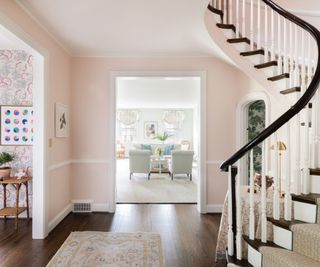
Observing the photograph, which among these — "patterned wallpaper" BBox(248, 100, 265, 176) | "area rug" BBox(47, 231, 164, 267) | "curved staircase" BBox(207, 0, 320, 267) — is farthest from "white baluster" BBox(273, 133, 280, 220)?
"patterned wallpaper" BBox(248, 100, 265, 176)

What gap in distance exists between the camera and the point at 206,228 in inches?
138

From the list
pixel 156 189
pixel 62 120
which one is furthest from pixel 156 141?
pixel 62 120

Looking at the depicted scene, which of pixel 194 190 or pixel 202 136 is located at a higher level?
pixel 202 136

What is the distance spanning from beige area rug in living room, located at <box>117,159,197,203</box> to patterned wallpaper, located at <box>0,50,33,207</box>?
1906mm

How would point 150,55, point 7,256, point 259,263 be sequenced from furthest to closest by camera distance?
point 150,55 → point 7,256 → point 259,263

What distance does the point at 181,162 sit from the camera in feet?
23.3

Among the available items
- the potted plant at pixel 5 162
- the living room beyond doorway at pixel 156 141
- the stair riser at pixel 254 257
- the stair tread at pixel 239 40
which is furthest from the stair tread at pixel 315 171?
the potted plant at pixel 5 162

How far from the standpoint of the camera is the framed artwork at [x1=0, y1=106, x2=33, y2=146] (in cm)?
380

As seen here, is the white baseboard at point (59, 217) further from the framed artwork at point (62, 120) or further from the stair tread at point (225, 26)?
the stair tread at point (225, 26)

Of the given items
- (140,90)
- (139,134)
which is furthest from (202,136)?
(139,134)

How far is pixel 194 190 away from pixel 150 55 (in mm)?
3338

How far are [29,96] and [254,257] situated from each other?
12.5 ft

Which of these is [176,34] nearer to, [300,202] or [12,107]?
[300,202]

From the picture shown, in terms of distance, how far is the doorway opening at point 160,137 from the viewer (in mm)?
4254
